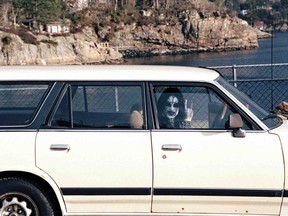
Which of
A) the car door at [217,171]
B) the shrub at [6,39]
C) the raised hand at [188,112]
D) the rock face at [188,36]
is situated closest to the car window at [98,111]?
the car door at [217,171]

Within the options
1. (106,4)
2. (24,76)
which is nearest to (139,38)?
(106,4)

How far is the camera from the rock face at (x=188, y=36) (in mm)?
112125

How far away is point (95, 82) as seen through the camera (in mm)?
5312

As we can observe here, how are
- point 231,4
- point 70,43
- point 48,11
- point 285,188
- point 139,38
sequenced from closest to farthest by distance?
point 285,188
point 70,43
point 48,11
point 139,38
point 231,4

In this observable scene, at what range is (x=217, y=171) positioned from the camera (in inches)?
201

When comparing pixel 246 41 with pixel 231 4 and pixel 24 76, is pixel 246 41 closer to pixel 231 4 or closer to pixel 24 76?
pixel 231 4

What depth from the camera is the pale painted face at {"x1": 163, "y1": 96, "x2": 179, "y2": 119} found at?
534 centimetres

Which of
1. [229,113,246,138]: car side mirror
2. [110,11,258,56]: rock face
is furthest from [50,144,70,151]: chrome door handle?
[110,11,258,56]: rock face

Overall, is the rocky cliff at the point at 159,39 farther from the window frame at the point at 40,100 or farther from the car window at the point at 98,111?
the window frame at the point at 40,100

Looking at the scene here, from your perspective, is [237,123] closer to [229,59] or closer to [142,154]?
[142,154]

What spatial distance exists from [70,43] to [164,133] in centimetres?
8723

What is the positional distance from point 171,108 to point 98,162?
86 cm

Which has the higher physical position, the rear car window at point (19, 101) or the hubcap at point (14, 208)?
the rear car window at point (19, 101)

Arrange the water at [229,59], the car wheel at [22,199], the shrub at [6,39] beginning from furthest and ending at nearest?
the shrub at [6,39]
the water at [229,59]
the car wheel at [22,199]
